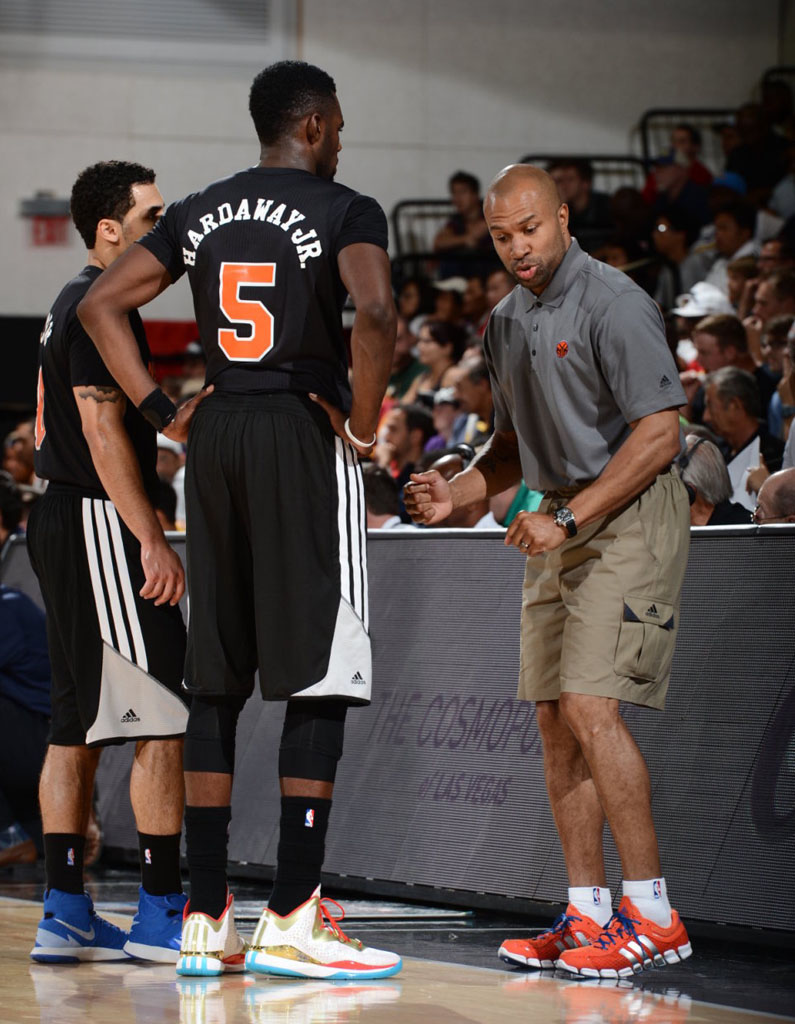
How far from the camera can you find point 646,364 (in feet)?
12.1

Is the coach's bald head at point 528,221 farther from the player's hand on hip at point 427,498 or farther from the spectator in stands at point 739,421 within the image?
the spectator in stands at point 739,421

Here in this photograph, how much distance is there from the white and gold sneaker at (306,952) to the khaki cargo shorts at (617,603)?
2.48 ft

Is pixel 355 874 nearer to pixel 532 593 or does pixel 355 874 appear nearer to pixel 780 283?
pixel 532 593

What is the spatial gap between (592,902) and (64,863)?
4.43 feet

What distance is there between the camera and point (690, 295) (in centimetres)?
1043

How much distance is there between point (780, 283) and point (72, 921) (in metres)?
5.34

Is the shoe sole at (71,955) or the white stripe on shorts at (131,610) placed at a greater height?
the white stripe on shorts at (131,610)

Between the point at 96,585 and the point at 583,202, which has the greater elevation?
the point at 583,202

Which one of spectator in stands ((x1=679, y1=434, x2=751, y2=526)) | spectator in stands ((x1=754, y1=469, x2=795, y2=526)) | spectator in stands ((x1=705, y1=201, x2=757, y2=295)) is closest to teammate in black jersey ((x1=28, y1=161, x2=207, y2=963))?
spectator in stands ((x1=754, y1=469, x2=795, y2=526))

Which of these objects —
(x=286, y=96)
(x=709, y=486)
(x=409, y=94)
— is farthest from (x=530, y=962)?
(x=409, y=94)

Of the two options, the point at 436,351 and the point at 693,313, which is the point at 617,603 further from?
the point at 436,351

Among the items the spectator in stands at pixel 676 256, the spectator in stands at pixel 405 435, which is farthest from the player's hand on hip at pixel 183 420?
the spectator in stands at pixel 676 256

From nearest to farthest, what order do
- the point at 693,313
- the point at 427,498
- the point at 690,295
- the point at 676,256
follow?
the point at 427,498
the point at 693,313
the point at 690,295
the point at 676,256

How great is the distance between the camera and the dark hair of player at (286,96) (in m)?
3.72
